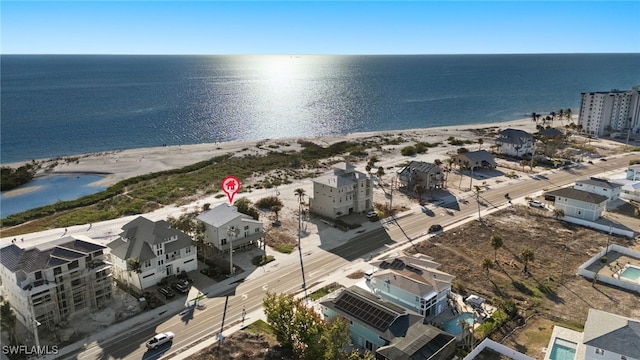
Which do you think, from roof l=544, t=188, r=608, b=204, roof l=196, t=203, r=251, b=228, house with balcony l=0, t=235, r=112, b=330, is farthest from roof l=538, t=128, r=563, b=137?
house with balcony l=0, t=235, r=112, b=330

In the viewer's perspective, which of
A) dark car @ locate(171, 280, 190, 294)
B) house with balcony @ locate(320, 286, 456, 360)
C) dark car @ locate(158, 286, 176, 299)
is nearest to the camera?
house with balcony @ locate(320, 286, 456, 360)

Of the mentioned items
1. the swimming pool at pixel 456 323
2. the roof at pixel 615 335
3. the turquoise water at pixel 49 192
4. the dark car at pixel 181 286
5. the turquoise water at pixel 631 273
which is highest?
the roof at pixel 615 335

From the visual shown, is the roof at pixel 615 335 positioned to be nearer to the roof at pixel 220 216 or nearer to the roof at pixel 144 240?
the roof at pixel 220 216

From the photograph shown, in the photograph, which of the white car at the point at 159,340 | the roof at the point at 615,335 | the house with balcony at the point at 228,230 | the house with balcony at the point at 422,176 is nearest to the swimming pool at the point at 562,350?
the roof at the point at 615,335

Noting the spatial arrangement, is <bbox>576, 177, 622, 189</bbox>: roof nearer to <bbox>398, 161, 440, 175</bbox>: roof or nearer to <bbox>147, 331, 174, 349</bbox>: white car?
<bbox>398, 161, 440, 175</bbox>: roof

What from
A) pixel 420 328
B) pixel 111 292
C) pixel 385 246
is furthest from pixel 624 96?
pixel 111 292

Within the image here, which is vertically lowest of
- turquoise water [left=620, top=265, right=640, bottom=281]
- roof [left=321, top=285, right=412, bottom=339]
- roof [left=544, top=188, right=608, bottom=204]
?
turquoise water [left=620, top=265, right=640, bottom=281]

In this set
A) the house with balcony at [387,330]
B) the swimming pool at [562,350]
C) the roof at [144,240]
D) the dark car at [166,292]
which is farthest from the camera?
the roof at [144,240]
